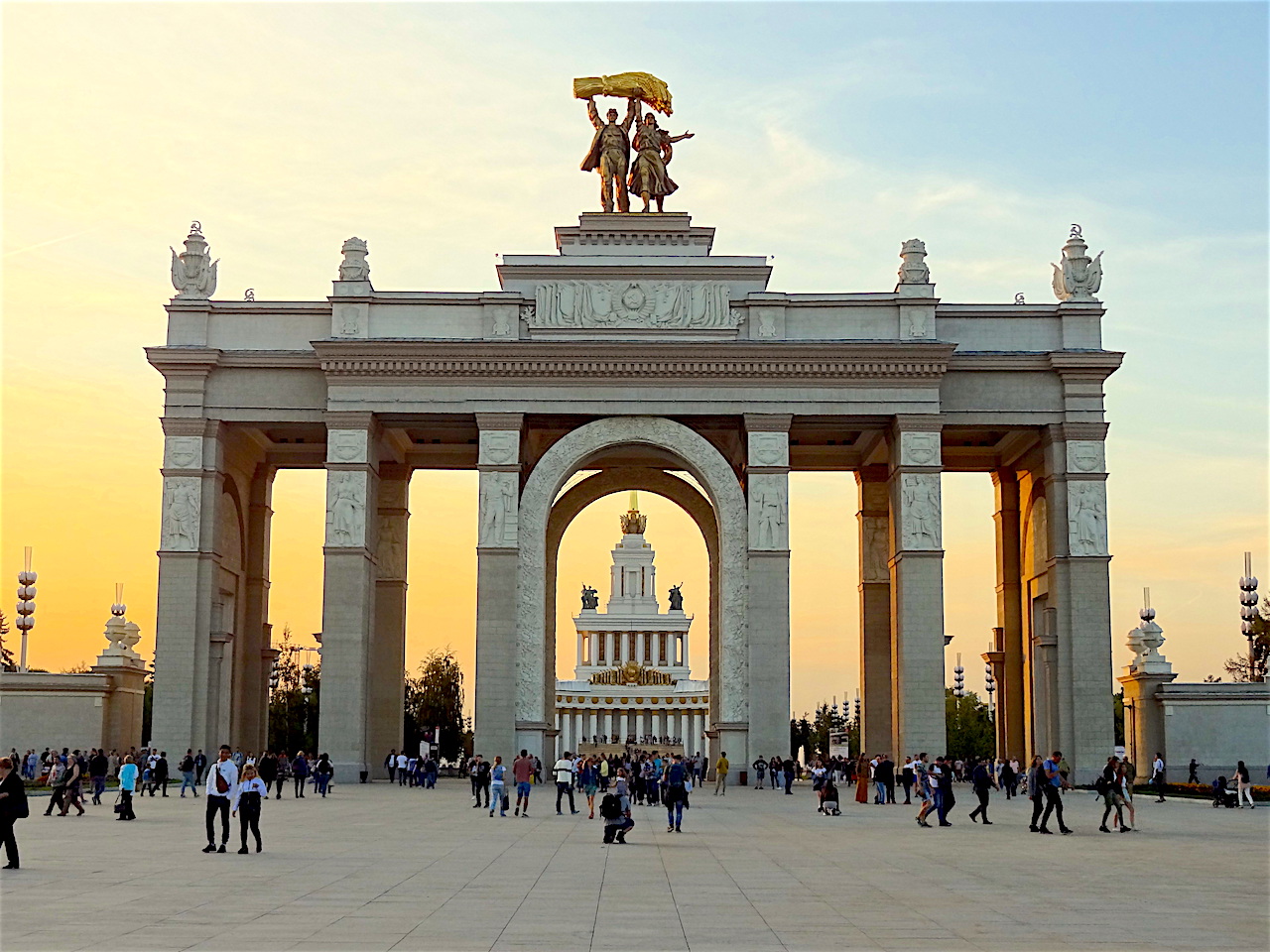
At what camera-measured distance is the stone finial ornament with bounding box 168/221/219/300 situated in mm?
51062

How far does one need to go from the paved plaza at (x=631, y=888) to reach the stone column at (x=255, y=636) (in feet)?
79.7

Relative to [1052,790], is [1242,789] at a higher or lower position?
lower

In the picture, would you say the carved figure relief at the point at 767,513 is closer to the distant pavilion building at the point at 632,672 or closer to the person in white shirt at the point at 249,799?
the person in white shirt at the point at 249,799

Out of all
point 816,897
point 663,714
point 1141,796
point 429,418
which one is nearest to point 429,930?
point 816,897

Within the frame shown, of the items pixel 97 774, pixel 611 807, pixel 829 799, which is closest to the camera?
pixel 611 807

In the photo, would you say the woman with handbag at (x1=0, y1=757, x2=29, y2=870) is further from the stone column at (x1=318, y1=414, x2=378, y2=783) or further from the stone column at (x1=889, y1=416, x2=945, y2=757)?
the stone column at (x1=889, y1=416, x2=945, y2=757)

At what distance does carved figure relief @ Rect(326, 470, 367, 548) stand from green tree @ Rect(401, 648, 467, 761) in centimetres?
2868

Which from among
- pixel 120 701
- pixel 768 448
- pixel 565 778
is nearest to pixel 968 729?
pixel 768 448

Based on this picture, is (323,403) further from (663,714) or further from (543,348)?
(663,714)

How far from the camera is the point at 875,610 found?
182ft

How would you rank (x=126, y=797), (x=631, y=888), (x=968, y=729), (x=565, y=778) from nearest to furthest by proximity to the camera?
(x=631, y=888) → (x=126, y=797) → (x=565, y=778) → (x=968, y=729)

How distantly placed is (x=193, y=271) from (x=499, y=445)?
37.9 feet

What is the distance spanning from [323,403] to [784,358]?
14.5 m

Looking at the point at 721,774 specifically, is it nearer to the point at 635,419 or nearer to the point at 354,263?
the point at 635,419
